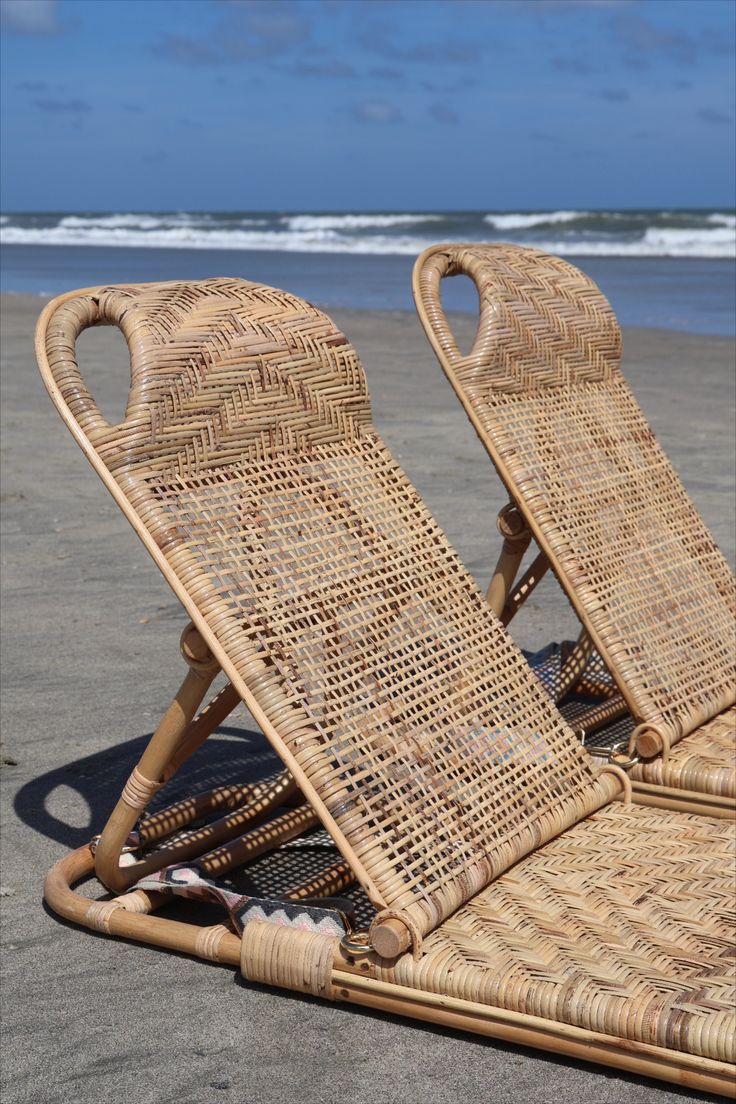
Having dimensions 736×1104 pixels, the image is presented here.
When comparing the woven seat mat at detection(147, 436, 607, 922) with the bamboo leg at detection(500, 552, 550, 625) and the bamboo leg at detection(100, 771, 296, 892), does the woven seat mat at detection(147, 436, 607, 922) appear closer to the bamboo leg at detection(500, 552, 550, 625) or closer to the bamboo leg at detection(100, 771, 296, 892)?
the bamboo leg at detection(100, 771, 296, 892)

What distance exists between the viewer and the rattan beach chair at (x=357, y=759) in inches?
85.4

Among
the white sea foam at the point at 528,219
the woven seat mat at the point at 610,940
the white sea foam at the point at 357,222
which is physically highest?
the white sea foam at the point at 528,219

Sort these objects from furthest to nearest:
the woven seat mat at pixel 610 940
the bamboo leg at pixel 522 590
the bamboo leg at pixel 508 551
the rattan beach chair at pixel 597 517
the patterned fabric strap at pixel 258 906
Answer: the bamboo leg at pixel 522 590 < the bamboo leg at pixel 508 551 < the rattan beach chair at pixel 597 517 < the patterned fabric strap at pixel 258 906 < the woven seat mat at pixel 610 940

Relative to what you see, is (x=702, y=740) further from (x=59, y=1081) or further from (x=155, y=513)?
(x=59, y=1081)

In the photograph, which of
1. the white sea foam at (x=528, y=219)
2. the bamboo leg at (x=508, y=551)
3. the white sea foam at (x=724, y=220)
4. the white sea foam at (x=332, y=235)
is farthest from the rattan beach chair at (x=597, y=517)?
the white sea foam at (x=528, y=219)

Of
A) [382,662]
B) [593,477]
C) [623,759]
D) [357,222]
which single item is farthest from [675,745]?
[357,222]

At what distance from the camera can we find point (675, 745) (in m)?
3.14

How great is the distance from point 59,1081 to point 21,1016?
0.73 feet

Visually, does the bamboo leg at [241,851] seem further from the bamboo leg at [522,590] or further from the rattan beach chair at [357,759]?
the bamboo leg at [522,590]

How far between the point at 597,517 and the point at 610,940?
1.38m

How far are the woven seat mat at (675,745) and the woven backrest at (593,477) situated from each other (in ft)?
0.16

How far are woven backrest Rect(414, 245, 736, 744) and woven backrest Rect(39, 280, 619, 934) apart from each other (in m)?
0.45

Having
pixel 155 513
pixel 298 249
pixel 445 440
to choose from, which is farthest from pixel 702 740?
pixel 298 249

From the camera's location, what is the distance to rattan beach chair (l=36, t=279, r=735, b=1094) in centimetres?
217
